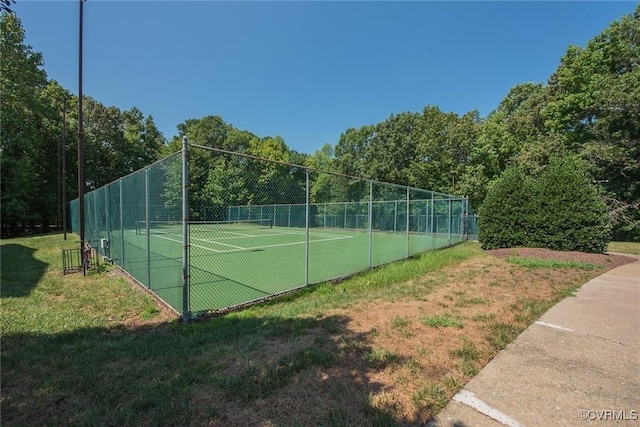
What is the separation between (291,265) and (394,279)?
3276 mm

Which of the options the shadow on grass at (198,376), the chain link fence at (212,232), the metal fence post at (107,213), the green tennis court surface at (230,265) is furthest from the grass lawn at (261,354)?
the metal fence post at (107,213)

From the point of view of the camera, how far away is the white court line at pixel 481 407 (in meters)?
2.04

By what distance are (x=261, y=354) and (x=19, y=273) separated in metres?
8.01

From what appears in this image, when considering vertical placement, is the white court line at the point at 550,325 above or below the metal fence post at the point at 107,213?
below

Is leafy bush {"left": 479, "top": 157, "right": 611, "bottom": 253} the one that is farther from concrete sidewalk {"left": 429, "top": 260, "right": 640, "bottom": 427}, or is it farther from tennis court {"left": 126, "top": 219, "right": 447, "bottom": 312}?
concrete sidewalk {"left": 429, "top": 260, "right": 640, "bottom": 427}

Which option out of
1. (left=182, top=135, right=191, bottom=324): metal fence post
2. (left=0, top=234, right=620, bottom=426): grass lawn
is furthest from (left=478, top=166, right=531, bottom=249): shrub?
(left=182, top=135, right=191, bottom=324): metal fence post

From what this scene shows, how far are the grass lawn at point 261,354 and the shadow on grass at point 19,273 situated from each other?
147 mm

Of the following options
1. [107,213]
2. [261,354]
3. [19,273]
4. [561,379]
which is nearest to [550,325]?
[561,379]

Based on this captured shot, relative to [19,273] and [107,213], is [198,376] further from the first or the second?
[107,213]

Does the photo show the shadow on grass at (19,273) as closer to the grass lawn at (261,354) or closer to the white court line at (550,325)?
the grass lawn at (261,354)

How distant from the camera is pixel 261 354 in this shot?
9.84 feet

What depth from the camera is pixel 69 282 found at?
6641 millimetres

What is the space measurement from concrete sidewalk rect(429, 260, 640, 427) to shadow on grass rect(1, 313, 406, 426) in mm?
747

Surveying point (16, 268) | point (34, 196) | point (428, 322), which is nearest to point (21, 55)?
point (34, 196)
